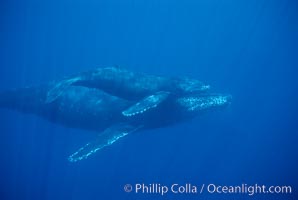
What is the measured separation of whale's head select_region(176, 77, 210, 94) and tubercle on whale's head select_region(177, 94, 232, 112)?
1.03 feet

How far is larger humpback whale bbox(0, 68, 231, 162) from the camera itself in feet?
32.8

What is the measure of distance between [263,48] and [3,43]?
107 feet

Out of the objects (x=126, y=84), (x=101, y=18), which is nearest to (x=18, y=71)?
(x=101, y=18)

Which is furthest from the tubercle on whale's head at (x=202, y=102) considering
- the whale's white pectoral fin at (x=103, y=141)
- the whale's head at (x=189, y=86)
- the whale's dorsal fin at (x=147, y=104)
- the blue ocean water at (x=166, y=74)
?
the blue ocean water at (x=166, y=74)

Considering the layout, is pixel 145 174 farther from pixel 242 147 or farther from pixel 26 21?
pixel 26 21

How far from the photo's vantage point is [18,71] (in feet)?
132

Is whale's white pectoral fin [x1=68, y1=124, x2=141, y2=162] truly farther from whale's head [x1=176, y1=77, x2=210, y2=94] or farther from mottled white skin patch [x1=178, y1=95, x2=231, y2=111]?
whale's head [x1=176, y1=77, x2=210, y2=94]

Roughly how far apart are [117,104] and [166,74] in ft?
27.6

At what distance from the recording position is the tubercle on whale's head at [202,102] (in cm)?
1066

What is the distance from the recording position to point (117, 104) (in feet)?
36.8

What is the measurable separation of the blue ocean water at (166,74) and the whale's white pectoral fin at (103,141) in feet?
19.9

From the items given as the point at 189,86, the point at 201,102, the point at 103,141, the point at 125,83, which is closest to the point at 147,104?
the point at 125,83

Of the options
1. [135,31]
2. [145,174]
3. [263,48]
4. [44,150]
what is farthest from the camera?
[135,31]

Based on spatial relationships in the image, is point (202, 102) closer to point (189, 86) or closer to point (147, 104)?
point (189, 86)
